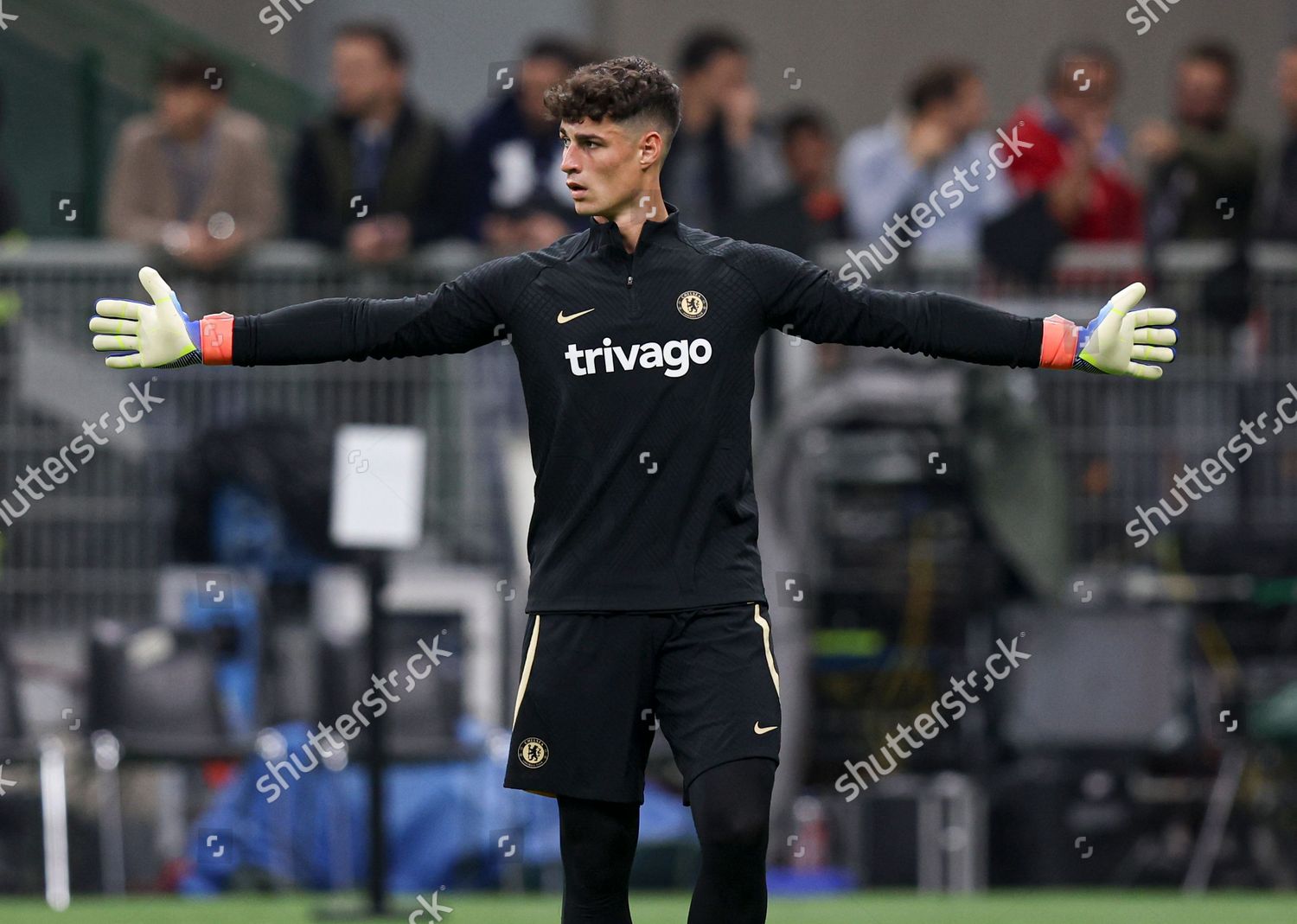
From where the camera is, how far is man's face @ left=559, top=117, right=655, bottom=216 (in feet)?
17.9

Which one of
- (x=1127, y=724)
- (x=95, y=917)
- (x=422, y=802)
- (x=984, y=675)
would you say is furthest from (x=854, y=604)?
(x=95, y=917)

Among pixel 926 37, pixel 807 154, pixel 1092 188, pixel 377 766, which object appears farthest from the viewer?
pixel 926 37

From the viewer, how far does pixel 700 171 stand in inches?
463

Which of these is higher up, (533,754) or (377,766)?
(533,754)

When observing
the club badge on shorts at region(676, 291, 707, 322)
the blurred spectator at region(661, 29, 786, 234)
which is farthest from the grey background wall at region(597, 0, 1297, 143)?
the club badge on shorts at region(676, 291, 707, 322)

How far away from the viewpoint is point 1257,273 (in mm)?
11602

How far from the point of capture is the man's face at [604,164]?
17.9ft

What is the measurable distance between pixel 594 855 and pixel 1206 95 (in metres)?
7.80

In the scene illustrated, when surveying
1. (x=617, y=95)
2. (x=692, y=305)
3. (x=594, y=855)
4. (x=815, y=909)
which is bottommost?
(x=815, y=909)

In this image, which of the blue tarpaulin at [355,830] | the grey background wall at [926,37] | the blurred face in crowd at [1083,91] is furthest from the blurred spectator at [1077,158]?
the grey background wall at [926,37]

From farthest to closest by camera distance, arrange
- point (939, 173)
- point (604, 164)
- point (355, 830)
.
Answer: point (939, 173)
point (355, 830)
point (604, 164)

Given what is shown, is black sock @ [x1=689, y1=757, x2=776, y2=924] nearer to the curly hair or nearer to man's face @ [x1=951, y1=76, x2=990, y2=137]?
the curly hair

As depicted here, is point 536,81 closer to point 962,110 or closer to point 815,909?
point 962,110

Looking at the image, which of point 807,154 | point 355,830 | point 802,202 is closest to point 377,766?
point 355,830
